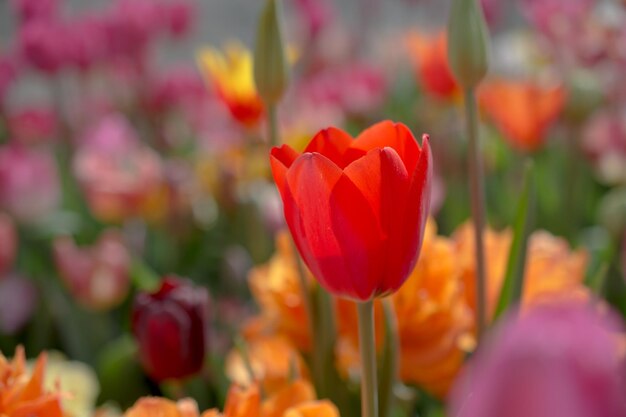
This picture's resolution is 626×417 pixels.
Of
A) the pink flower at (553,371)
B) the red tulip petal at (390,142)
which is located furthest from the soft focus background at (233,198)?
the pink flower at (553,371)

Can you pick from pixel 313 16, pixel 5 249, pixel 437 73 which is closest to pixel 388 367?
pixel 5 249

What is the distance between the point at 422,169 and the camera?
230mm

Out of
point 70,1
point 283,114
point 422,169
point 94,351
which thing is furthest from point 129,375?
point 70,1

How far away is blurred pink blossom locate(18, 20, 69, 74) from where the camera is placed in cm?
81

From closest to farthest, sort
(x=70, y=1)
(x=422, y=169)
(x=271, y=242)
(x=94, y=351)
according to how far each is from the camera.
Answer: (x=422, y=169), (x=94, y=351), (x=271, y=242), (x=70, y=1)

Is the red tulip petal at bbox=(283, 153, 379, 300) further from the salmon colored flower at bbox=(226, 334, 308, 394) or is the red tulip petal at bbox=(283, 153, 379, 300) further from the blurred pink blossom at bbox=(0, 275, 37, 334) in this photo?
the blurred pink blossom at bbox=(0, 275, 37, 334)

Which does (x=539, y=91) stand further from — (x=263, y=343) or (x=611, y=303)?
(x=263, y=343)

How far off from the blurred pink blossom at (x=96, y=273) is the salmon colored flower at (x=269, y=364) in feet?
0.65

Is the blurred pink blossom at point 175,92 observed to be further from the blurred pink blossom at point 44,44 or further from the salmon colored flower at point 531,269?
the salmon colored flower at point 531,269

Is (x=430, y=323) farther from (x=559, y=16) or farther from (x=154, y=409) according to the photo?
(x=559, y=16)

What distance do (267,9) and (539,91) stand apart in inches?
20.1

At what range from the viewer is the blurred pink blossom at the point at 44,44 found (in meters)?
0.81

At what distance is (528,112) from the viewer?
782 mm

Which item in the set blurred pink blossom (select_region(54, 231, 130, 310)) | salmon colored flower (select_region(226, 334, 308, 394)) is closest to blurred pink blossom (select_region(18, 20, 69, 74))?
blurred pink blossom (select_region(54, 231, 130, 310))
